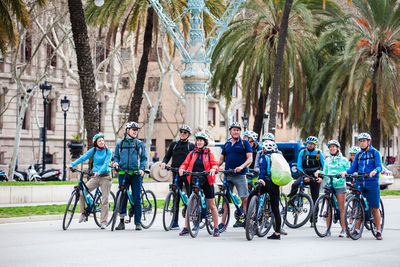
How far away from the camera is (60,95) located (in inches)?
1923

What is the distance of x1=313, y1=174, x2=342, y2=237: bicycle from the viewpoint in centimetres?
1290

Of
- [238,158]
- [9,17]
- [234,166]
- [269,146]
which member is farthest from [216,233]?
[9,17]

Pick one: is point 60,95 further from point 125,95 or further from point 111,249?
point 111,249

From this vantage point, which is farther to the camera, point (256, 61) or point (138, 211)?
point (256, 61)

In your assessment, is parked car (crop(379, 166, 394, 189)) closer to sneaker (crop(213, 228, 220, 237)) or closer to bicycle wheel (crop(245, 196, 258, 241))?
sneaker (crop(213, 228, 220, 237))

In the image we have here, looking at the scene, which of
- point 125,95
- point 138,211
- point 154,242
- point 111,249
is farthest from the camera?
point 125,95

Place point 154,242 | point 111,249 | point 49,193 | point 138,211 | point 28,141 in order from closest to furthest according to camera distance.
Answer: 1. point 111,249
2. point 154,242
3. point 138,211
4. point 49,193
5. point 28,141

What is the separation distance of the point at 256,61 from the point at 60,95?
23276 millimetres

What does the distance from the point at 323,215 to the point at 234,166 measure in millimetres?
1837

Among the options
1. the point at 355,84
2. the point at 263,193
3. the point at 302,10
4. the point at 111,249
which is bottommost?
the point at 111,249

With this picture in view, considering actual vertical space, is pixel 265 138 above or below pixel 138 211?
above

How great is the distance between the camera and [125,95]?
2749 inches

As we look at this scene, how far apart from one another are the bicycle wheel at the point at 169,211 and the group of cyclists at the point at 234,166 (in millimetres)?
74

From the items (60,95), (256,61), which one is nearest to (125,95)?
(60,95)
